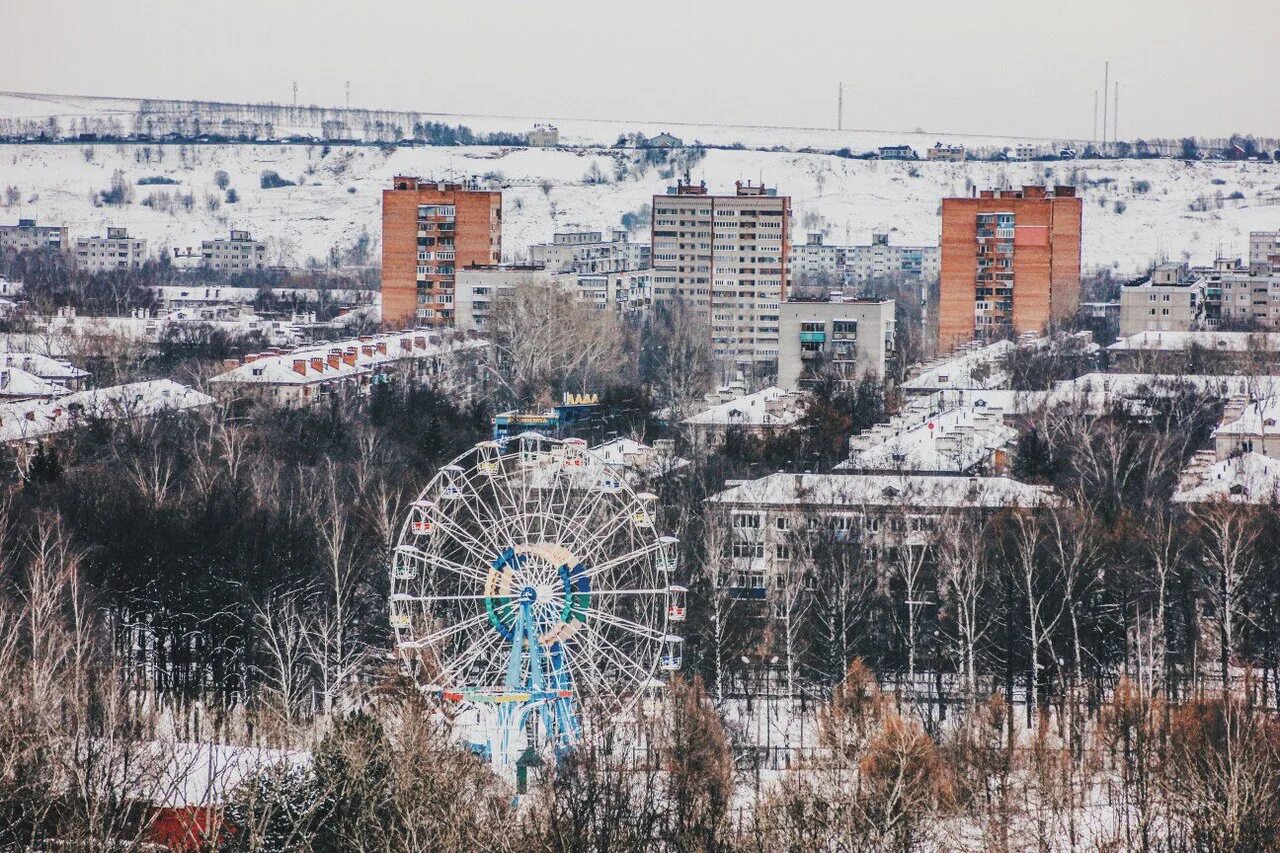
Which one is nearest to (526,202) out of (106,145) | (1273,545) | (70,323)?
(106,145)

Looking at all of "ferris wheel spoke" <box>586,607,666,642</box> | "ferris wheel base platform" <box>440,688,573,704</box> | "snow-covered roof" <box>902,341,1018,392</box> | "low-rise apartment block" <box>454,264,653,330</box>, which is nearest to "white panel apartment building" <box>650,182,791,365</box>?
"low-rise apartment block" <box>454,264,653,330</box>

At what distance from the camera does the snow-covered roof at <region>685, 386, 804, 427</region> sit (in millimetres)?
50250

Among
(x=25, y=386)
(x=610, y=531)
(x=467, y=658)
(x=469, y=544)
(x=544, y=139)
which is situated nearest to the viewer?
(x=467, y=658)

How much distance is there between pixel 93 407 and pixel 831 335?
2271 cm

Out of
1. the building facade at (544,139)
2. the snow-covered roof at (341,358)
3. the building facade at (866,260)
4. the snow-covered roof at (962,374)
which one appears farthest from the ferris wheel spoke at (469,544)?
the building facade at (544,139)

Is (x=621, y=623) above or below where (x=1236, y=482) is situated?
below

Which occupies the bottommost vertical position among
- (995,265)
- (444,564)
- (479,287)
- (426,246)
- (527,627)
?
(527,627)

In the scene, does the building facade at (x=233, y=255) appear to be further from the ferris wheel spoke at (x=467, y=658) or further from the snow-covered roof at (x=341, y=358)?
the ferris wheel spoke at (x=467, y=658)

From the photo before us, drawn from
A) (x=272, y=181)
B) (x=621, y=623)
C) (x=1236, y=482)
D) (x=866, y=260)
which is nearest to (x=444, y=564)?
(x=621, y=623)

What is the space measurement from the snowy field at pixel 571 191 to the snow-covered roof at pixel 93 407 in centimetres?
7957

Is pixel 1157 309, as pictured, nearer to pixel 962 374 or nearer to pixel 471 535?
pixel 962 374

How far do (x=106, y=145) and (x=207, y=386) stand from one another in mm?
124542

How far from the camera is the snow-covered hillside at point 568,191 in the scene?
14638 centimetres

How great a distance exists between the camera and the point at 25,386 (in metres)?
56.0
